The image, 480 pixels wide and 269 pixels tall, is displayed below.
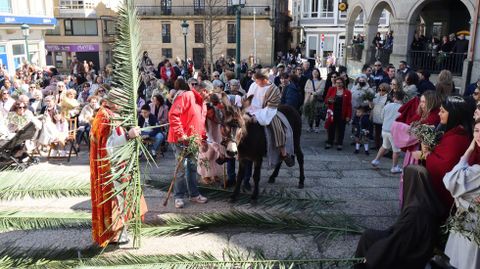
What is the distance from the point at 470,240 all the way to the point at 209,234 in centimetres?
281

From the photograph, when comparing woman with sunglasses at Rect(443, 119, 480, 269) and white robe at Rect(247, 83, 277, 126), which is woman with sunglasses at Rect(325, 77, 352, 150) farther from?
woman with sunglasses at Rect(443, 119, 480, 269)

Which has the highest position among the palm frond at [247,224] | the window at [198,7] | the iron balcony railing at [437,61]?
the window at [198,7]

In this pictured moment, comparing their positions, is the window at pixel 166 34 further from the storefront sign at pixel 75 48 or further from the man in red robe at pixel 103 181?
the man in red robe at pixel 103 181

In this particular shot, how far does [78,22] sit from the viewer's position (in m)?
38.1

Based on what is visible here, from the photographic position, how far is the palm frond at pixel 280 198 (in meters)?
5.82

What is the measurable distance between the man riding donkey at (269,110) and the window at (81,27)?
35.0 m

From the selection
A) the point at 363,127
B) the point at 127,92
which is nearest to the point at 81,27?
the point at 363,127

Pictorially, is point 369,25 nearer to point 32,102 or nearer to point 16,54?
point 32,102

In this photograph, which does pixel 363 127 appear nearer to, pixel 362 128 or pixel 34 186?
pixel 362 128

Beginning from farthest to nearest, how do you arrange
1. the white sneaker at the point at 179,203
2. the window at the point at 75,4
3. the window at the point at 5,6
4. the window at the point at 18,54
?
the window at the point at 75,4
the window at the point at 18,54
the window at the point at 5,6
the white sneaker at the point at 179,203

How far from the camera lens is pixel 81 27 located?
38.2 m

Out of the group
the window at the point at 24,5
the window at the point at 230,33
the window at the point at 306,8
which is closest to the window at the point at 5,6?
the window at the point at 24,5

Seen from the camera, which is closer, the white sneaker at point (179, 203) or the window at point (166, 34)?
the white sneaker at point (179, 203)

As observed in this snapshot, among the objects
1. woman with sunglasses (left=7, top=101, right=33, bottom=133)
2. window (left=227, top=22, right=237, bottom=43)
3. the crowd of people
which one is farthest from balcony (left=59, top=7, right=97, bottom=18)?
woman with sunglasses (left=7, top=101, right=33, bottom=133)
